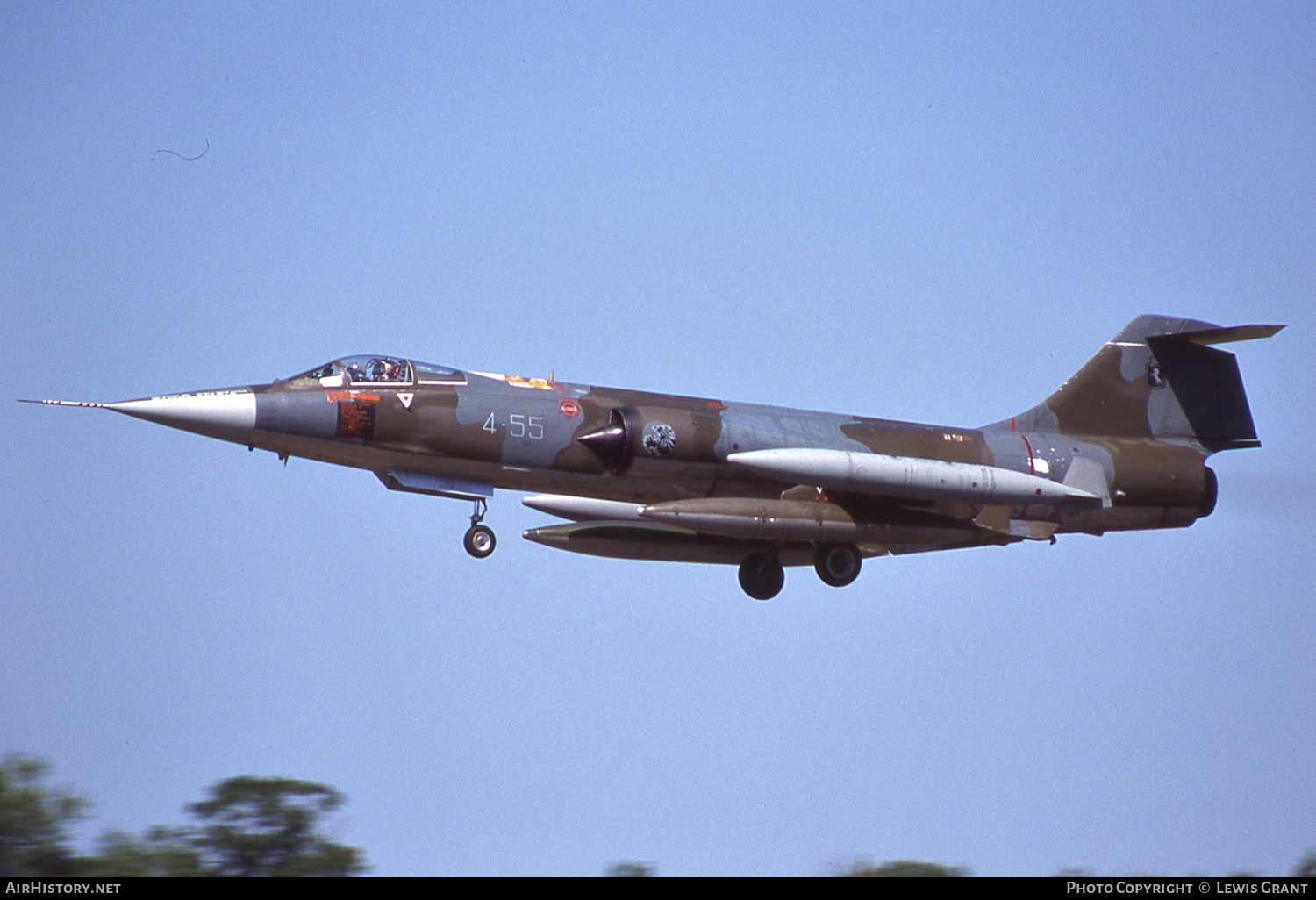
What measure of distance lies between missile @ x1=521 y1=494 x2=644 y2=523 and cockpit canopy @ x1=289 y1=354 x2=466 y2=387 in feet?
8.72

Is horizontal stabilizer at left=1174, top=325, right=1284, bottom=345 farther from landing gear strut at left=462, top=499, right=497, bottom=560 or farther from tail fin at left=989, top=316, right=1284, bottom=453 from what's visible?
landing gear strut at left=462, top=499, right=497, bottom=560

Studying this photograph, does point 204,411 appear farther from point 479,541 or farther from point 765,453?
point 765,453

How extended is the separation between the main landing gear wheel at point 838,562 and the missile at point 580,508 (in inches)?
102

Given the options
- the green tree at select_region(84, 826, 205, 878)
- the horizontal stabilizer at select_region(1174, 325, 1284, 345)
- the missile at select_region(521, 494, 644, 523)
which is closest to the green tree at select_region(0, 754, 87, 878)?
the green tree at select_region(84, 826, 205, 878)

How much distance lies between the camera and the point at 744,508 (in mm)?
19594

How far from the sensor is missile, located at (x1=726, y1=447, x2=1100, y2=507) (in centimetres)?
1961

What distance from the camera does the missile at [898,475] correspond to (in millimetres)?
19609

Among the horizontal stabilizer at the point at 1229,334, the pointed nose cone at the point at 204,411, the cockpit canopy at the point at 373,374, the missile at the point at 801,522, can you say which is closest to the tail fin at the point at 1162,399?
the horizontal stabilizer at the point at 1229,334

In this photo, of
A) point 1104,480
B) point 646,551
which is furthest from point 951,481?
point 646,551

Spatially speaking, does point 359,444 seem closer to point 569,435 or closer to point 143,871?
point 569,435

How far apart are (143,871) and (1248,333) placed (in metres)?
15.3

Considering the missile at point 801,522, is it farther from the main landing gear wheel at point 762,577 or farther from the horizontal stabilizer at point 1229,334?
the horizontal stabilizer at point 1229,334
